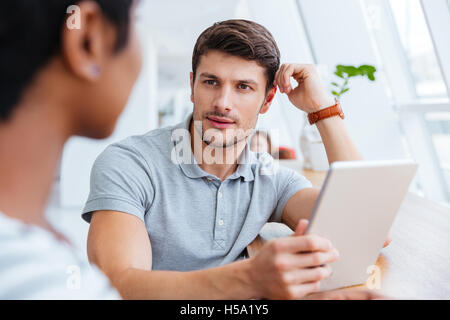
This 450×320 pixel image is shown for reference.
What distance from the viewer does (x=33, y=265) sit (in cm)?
30

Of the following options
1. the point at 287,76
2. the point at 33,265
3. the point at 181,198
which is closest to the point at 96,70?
the point at 33,265

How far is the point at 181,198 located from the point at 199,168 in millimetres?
88

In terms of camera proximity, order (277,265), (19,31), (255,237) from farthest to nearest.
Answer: (255,237) → (277,265) → (19,31)

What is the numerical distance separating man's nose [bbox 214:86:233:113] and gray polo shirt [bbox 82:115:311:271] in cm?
12

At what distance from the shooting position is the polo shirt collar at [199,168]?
0.94 metres

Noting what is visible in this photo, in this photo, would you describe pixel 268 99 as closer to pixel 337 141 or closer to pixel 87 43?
pixel 337 141

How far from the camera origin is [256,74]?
1.00 metres

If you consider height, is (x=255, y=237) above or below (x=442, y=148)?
above

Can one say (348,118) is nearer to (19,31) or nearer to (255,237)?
(255,237)

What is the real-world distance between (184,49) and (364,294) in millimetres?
8119

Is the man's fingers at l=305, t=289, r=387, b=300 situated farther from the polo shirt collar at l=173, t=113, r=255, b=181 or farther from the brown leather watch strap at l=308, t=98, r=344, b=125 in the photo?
the brown leather watch strap at l=308, t=98, r=344, b=125

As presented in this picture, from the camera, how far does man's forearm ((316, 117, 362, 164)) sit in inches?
38.1

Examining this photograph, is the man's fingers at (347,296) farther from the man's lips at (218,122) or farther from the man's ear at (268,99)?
the man's ear at (268,99)
